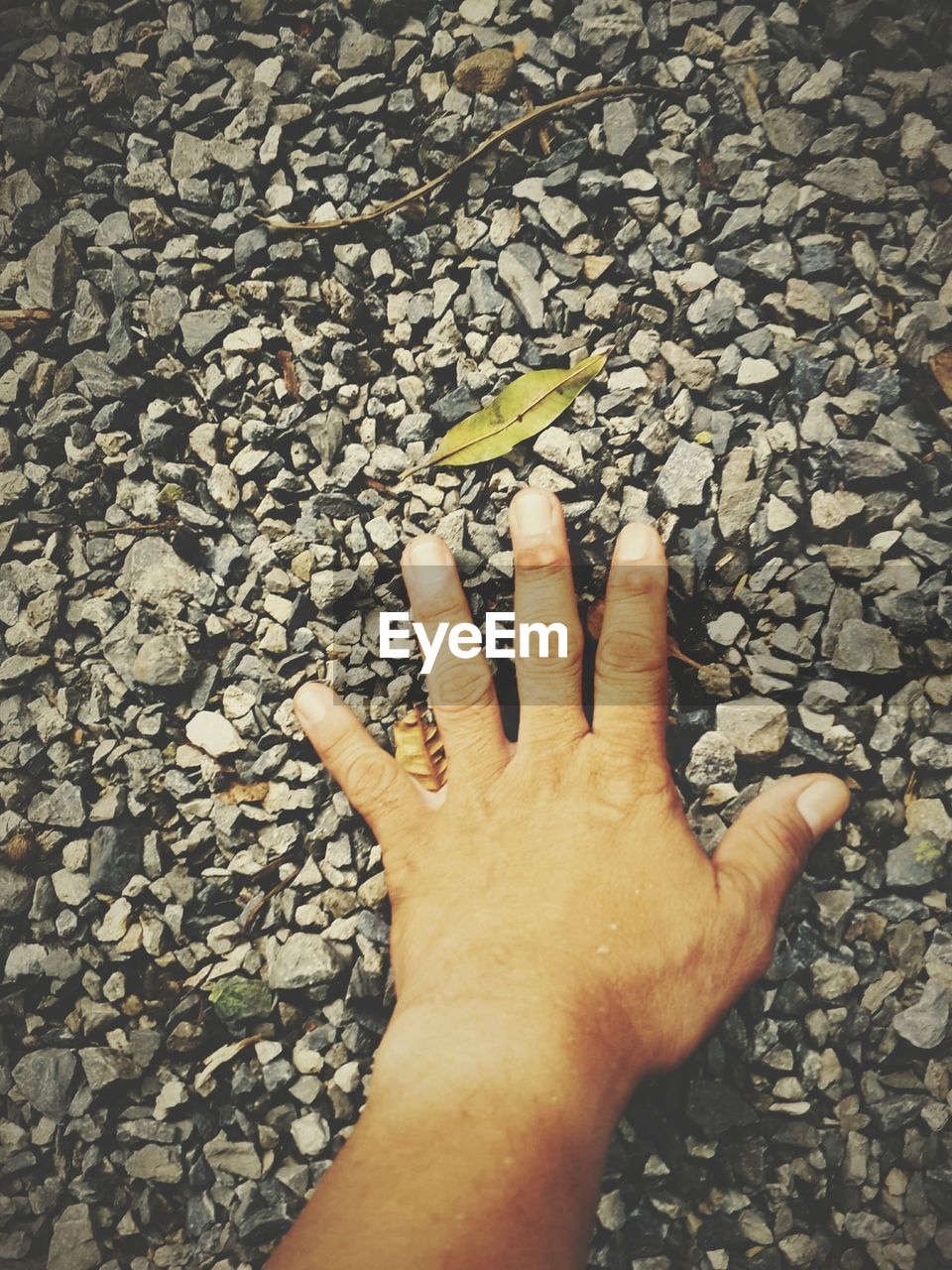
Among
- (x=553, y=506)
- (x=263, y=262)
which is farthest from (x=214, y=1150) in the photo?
(x=263, y=262)

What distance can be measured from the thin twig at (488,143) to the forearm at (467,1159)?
1563 mm

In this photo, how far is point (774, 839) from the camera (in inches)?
63.8

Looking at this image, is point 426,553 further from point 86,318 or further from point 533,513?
point 86,318

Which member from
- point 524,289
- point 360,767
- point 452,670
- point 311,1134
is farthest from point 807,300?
point 311,1134

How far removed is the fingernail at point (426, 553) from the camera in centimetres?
174

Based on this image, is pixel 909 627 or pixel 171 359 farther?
pixel 171 359

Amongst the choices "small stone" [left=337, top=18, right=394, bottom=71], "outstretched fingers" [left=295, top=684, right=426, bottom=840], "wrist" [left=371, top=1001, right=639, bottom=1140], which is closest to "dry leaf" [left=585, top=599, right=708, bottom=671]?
"outstretched fingers" [left=295, top=684, right=426, bottom=840]

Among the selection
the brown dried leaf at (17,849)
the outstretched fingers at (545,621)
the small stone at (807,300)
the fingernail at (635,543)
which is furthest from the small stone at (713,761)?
the brown dried leaf at (17,849)

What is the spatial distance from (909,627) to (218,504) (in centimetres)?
140

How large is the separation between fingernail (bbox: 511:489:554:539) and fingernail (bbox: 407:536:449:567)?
154mm

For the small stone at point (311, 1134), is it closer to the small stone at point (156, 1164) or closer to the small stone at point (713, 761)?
the small stone at point (156, 1164)

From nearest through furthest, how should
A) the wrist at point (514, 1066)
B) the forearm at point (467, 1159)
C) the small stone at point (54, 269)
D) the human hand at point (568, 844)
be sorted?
the forearm at point (467, 1159) < the wrist at point (514, 1066) < the human hand at point (568, 844) < the small stone at point (54, 269)

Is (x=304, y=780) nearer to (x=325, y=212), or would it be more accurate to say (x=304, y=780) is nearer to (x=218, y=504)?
(x=218, y=504)

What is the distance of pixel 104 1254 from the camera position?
5.63 ft
